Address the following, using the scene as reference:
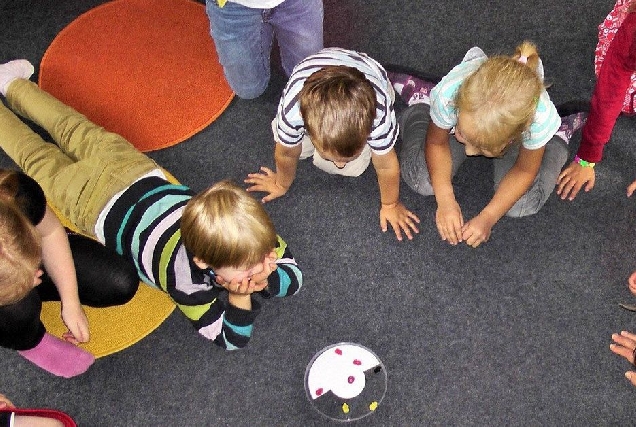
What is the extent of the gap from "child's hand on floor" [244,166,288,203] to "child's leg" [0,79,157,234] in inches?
10.9

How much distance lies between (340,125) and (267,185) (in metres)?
0.49

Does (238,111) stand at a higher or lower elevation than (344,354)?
higher

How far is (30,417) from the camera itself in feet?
4.49

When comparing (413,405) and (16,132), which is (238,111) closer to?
(16,132)

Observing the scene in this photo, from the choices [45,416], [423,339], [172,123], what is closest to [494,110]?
[423,339]

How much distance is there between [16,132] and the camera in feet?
5.41

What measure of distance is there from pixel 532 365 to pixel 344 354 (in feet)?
1.45

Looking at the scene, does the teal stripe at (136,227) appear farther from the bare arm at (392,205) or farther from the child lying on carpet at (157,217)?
the bare arm at (392,205)

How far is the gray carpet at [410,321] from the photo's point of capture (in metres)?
1.48

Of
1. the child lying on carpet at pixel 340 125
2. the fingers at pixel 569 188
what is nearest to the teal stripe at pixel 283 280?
the child lying on carpet at pixel 340 125

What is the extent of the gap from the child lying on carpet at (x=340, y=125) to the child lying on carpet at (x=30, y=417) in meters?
0.70

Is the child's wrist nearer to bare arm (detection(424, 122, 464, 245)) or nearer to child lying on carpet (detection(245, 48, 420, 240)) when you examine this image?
bare arm (detection(424, 122, 464, 245))

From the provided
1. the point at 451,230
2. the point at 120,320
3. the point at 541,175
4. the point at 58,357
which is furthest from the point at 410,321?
the point at 58,357

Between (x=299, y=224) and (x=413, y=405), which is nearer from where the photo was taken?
(x=413, y=405)
